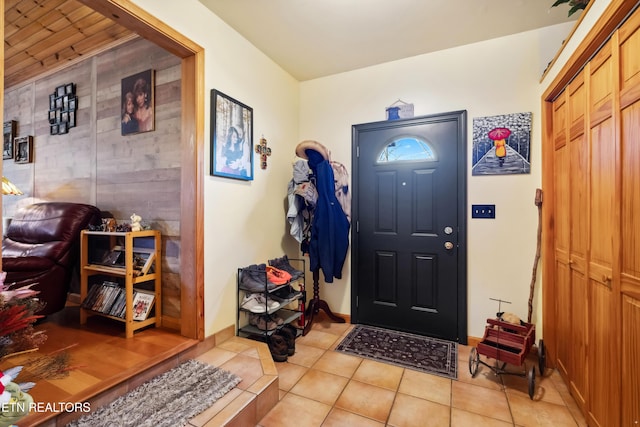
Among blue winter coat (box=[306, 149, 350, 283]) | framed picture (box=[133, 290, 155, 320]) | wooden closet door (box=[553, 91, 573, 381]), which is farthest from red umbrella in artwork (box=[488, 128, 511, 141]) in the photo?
framed picture (box=[133, 290, 155, 320])

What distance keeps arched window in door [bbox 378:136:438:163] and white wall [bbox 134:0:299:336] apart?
3.38 feet

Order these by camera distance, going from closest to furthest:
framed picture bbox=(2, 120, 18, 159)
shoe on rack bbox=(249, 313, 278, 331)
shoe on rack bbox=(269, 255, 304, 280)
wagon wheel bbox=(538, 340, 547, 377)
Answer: wagon wheel bbox=(538, 340, 547, 377), shoe on rack bbox=(249, 313, 278, 331), shoe on rack bbox=(269, 255, 304, 280), framed picture bbox=(2, 120, 18, 159)

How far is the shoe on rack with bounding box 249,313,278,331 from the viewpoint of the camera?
221 centimetres

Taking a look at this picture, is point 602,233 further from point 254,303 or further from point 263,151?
point 263,151

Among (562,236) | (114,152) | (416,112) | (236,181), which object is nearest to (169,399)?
(236,181)

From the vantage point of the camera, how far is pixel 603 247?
4.56 ft

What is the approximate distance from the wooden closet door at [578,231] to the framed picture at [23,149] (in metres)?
Answer: 4.99

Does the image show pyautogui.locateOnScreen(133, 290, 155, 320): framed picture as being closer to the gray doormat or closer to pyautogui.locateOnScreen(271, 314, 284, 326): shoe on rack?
the gray doormat

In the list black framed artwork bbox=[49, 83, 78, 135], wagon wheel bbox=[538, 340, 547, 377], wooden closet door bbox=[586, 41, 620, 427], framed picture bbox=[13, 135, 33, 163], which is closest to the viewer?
wooden closet door bbox=[586, 41, 620, 427]

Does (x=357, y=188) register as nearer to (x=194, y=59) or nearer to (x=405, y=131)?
(x=405, y=131)

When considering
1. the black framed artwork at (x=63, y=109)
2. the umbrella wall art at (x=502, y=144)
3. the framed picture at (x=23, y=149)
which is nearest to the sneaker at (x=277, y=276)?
the umbrella wall art at (x=502, y=144)

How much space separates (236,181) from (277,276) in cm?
86

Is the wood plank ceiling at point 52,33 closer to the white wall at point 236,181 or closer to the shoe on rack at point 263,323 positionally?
the white wall at point 236,181

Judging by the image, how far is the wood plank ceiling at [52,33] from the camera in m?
2.20
